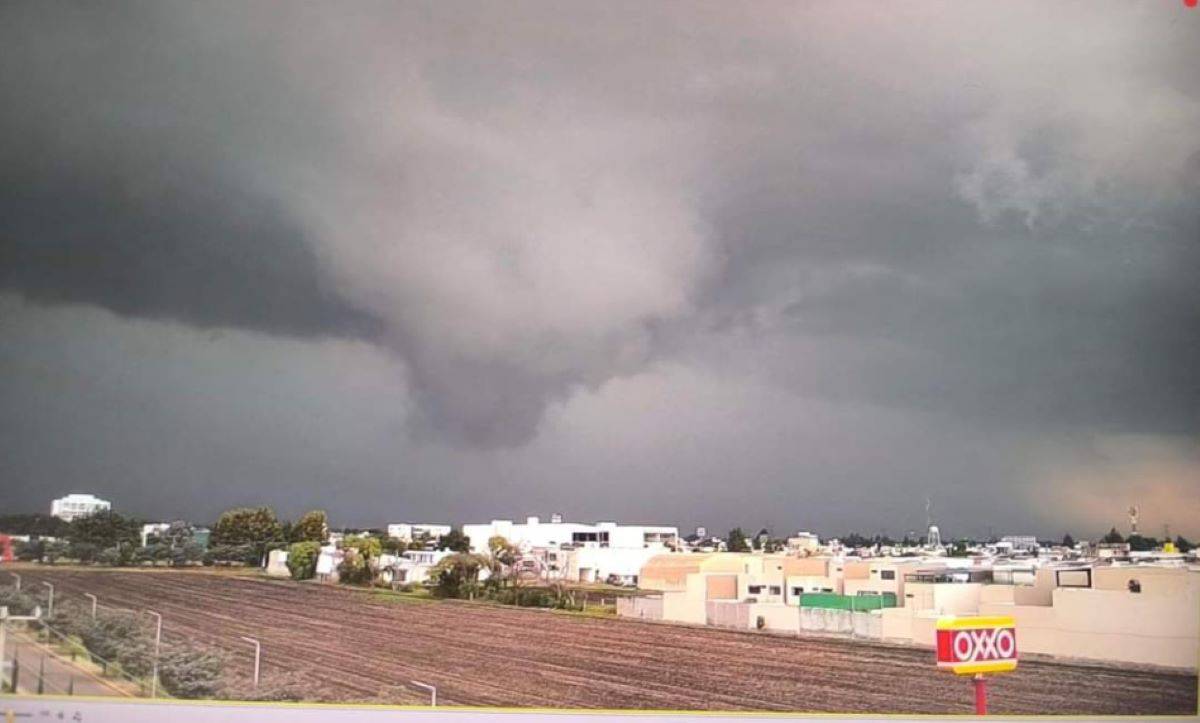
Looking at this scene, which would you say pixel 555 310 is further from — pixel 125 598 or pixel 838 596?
pixel 125 598

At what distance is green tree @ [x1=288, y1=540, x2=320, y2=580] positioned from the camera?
4383mm

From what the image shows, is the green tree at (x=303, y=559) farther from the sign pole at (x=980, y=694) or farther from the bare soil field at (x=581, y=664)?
the sign pole at (x=980, y=694)

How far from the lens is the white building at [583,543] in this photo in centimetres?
441

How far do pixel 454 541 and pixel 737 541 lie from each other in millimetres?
1326

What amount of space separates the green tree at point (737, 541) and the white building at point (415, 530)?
1316 mm

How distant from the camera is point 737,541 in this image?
445cm

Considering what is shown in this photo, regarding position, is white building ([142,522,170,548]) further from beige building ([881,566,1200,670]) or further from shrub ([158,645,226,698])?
beige building ([881,566,1200,670])

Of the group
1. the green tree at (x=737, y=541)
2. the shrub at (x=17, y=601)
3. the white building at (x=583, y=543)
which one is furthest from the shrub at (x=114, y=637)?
the green tree at (x=737, y=541)

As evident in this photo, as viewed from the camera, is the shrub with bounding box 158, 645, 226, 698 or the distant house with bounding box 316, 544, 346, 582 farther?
the distant house with bounding box 316, 544, 346, 582

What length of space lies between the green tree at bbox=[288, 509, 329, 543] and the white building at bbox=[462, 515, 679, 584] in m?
0.65

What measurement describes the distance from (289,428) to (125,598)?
1039 millimetres

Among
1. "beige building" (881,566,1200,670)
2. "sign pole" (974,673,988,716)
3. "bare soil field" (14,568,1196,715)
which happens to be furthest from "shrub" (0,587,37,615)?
"sign pole" (974,673,988,716)

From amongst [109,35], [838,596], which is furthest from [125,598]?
[838,596]

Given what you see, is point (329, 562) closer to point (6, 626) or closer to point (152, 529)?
point (152, 529)
